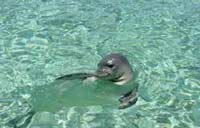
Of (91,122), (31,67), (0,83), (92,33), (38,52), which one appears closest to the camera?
(91,122)

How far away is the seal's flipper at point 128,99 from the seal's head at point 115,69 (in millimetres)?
264

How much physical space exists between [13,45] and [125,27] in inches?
90.9

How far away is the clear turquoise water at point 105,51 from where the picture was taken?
6137mm

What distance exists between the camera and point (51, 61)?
25.4ft

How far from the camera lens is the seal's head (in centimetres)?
651

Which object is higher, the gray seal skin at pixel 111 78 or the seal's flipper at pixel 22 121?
the gray seal skin at pixel 111 78

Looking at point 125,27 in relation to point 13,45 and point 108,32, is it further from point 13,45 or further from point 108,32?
point 13,45

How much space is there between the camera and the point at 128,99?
6.34 m

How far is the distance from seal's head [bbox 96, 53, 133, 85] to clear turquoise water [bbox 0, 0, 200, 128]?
1.14ft

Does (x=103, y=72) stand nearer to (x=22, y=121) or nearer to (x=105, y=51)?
(x=22, y=121)

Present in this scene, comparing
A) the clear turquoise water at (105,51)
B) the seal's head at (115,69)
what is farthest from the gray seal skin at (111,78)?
the clear turquoise water at (105,51)

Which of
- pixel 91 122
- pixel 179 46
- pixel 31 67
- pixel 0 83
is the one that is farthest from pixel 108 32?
pixel 91 122

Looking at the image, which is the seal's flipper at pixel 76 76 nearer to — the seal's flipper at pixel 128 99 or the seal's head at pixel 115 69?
the seal's head at pixel 115 69

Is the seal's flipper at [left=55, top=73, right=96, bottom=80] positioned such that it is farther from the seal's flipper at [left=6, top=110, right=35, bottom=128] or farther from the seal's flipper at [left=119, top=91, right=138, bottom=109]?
the seal's flipper at [left=6, top=110, right=35, bottom=128]
